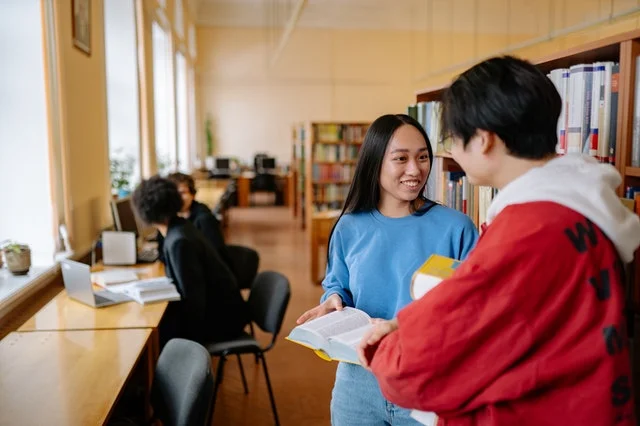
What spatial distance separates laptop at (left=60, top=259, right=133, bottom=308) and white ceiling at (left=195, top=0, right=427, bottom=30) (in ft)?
34.3

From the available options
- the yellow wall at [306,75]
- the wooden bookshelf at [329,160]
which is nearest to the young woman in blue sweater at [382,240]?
the wooden bookshelf at [329,160]

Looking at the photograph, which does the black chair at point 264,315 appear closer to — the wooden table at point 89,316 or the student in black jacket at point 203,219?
the wooden table at point 89,316

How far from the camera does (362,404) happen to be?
5.36 feet

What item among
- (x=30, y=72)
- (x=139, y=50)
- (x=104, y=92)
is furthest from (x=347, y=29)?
(x=30, y=72)

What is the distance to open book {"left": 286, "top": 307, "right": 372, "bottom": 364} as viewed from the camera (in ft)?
4.54

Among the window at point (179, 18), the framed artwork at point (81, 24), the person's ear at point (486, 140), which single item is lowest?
the person's ear at point (486, 140)

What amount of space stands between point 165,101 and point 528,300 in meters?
8.84

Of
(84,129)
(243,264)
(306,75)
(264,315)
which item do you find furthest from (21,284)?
(306,75)

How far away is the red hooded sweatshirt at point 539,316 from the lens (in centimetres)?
94

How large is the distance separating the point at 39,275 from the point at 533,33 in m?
5.84

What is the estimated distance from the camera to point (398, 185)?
176 cm

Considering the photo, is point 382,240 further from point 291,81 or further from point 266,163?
point 291,81

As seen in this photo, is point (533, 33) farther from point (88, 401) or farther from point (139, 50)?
point (88, 401)

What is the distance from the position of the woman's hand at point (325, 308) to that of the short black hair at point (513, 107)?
0.77 meters
